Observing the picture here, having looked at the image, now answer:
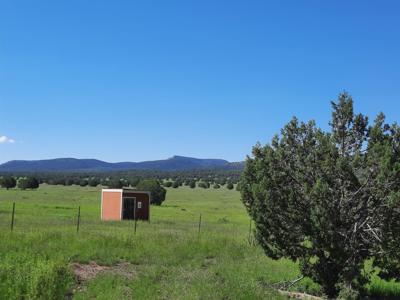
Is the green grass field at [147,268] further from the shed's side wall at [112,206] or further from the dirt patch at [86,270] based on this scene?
the shed's side wall at [112,206]

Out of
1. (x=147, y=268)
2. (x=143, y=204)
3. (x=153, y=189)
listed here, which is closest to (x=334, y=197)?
(x=147, y=268)

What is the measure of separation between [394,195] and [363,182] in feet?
4.55

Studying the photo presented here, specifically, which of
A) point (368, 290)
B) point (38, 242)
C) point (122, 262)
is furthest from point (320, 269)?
point (38, 242)

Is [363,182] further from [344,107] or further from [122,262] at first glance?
[122,262]

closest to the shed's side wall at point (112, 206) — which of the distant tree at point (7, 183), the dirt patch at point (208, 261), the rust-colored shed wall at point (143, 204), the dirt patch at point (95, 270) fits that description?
the rust-colored shed wall at point (143, 204)

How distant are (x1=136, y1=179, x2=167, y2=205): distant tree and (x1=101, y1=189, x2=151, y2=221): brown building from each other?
19477 millimetres

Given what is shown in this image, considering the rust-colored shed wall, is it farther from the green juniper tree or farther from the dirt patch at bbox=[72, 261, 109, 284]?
the green juniper tree

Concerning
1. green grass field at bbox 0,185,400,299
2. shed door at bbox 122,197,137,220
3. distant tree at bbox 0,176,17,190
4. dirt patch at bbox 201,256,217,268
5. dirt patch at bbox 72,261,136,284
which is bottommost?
dirt patch at bbox 201,256,217,268

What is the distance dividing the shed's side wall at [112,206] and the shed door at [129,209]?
524mm

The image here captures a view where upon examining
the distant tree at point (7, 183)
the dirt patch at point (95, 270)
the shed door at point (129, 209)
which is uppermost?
the distant tree at point (7, 183)

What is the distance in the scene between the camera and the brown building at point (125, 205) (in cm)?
4656

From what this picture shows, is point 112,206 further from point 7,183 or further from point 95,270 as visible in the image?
point 7,183

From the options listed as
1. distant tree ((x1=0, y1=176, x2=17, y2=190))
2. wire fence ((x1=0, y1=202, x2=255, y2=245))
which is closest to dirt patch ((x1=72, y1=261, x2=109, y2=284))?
wire fence ((x1=0, y1=202, x2=255, y2=245))

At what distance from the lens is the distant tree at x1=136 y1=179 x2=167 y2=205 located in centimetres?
6791
